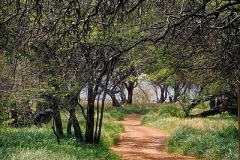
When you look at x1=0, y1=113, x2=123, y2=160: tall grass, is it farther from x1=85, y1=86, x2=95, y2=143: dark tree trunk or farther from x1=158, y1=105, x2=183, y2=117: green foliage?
x1=158, y1=105, x2=183, y2=117: green foliage

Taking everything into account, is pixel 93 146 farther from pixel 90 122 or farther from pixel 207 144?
pixel 207 144

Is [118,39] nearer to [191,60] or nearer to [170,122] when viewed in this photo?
[191,60]

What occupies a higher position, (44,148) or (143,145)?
(44,148)

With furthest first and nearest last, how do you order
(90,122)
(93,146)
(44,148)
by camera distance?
1. (90,122)
2. (93,146)
3. (44,148)

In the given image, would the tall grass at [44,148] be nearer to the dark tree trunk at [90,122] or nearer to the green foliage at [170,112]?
the dark tree trunk at [90,122]

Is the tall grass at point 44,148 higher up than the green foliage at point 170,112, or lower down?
lower down

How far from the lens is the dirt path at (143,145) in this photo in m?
13.4

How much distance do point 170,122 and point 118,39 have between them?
11783 millimetres

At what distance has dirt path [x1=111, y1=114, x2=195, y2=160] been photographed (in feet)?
44.1

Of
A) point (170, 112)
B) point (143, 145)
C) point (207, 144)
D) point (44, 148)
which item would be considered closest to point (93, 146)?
point (44, 148)

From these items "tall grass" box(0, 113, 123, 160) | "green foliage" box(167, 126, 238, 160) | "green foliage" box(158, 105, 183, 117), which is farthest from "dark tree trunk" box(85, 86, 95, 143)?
"green foliage" box(158, 105, 183, 117)

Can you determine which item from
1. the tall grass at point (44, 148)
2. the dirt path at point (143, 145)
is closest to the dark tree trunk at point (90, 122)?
the tall grass at point (44, 148)

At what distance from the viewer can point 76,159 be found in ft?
32.4

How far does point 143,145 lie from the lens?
53.9ft
